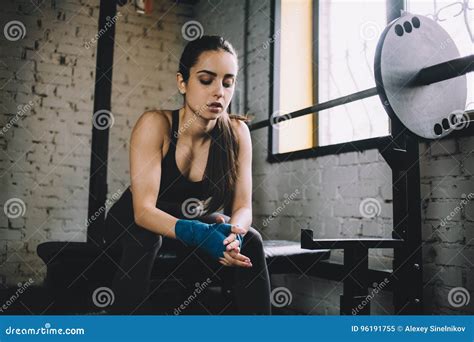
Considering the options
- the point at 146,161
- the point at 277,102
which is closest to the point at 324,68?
the point at 277,102

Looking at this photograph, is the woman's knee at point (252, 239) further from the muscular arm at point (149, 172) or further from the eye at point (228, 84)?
the eye at point (228, 84)

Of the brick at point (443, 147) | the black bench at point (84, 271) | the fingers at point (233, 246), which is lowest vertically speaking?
the black bench at point (84, 271)

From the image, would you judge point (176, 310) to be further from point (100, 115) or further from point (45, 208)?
point (45, 208)

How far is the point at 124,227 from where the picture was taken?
59.8 inches

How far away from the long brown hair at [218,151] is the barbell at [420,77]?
1.74 feet

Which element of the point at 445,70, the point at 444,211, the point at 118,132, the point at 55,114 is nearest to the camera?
the point at 445,70

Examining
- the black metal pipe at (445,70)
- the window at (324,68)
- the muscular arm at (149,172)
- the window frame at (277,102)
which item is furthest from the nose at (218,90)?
the window at (324,68)

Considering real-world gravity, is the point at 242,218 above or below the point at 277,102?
below

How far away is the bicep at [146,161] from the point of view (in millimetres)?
1458

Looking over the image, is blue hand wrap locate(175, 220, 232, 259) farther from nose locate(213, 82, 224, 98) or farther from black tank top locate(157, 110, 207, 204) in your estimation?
nose locate(213, 82, 224, 98)

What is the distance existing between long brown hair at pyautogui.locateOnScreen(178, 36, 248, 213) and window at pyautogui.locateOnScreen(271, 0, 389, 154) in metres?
0.91

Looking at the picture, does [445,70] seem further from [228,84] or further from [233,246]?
[233,246]

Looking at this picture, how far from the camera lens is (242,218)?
1.51 metres

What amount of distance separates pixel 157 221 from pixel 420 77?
3.28ft
